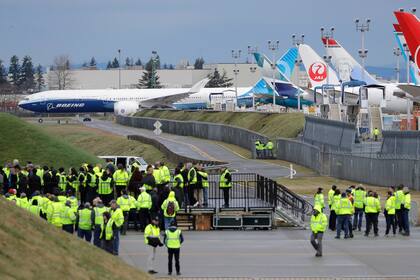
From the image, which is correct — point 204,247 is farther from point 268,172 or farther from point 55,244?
point 268,172

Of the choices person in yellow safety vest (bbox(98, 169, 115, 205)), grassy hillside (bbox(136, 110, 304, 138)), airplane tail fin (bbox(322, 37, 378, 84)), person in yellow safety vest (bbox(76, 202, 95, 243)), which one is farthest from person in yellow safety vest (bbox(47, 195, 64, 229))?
airplane tail fin (bbox(322, 37, 378, 84))

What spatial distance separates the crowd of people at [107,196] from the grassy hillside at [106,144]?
32547mm

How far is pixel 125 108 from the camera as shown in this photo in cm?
13400

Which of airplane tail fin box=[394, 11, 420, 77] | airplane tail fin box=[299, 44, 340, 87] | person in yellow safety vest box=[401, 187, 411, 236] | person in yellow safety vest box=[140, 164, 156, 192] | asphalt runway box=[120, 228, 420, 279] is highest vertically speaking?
airplane tail fin box=[394, 11, 420, 77]

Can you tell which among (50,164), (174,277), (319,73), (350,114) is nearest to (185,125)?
(319,73)

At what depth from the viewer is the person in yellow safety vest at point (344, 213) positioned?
29859mm

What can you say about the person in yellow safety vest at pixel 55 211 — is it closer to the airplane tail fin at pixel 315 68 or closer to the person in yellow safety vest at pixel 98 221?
the person in yellow safety vest at pixel 98 221

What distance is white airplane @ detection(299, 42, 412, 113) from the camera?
87525mm

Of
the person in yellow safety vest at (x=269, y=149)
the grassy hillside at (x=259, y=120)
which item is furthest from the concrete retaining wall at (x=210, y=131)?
the grassy hillside at (x=259, y=120)

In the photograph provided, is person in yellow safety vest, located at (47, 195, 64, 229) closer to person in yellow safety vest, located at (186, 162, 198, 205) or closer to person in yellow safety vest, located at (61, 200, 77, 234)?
person in yellow safety vest, located at (61, 200, 77, 234)

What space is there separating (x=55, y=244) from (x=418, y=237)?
14.3 meters

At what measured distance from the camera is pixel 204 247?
28594 mm

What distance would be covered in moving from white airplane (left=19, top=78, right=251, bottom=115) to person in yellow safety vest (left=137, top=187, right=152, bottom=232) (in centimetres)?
10317

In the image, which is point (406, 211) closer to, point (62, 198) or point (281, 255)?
point (281, 255)
